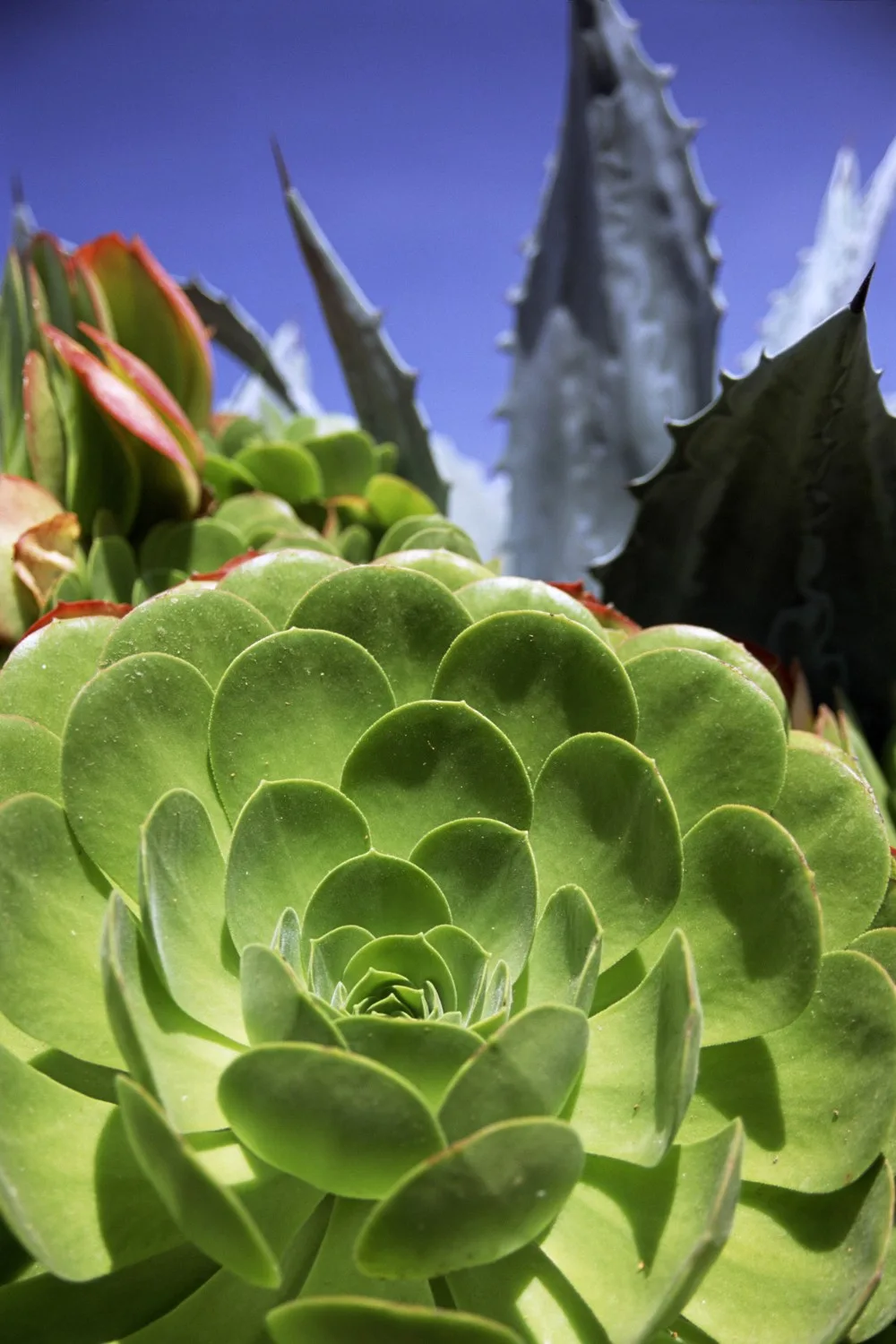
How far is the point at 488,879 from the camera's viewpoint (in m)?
0.42

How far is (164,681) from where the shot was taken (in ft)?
1.32

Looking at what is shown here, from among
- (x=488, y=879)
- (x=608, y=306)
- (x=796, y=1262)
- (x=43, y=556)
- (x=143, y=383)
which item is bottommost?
(x=796, y=1262)

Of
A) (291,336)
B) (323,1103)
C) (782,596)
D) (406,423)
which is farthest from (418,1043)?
(291,336)

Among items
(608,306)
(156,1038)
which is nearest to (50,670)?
(156,1038)

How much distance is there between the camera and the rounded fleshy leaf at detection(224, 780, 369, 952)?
394mm

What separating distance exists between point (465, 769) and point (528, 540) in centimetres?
67

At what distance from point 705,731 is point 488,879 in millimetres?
103

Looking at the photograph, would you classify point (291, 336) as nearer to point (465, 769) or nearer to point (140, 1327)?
point (465, 769)

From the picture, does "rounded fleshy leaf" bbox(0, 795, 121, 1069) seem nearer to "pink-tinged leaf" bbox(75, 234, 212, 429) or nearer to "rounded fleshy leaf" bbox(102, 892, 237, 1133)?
"rounded fleshy leaf" bbox(102, 892, 237, 1133)

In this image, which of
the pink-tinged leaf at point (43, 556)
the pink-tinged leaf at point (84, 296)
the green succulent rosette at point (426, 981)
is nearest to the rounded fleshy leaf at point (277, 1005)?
the green succulent rosette at point (426, 981)

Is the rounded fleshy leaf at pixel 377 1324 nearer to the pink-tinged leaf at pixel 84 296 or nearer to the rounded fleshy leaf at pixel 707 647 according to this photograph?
the rounded fleshy leaf at pixel 707 647

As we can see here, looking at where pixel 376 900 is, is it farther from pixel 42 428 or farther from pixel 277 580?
pixel 42 428

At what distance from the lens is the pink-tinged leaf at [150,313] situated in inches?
27.3

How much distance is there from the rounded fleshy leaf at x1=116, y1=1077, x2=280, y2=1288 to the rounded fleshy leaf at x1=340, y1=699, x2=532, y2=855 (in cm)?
16
